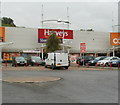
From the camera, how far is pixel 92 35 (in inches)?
2721

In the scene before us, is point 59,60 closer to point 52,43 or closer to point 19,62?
point 19,62

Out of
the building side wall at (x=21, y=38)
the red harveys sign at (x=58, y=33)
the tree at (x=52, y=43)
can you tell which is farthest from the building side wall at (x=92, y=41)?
the building side wall at (x=21, y=38)

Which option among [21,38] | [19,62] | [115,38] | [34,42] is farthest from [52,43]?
[115,38]

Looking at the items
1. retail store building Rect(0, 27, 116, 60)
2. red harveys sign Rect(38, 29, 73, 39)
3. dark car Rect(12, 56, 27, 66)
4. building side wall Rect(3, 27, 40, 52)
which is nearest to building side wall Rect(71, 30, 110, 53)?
retail store building Rect(0, 27, 116, 60)

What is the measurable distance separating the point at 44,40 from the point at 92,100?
175 ft

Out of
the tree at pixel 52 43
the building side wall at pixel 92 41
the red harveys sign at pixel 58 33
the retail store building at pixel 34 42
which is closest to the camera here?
the tree at pixel 52 43

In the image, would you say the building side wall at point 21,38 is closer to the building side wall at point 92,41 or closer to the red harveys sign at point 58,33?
the red harveys sign at point 58,33

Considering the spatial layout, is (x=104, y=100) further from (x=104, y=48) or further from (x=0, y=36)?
(x=104, y=48)

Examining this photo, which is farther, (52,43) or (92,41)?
(92,41)

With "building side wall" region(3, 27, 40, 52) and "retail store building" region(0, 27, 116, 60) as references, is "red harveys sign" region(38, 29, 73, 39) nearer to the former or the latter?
"retail store building" region(0, 27, 116, 60)

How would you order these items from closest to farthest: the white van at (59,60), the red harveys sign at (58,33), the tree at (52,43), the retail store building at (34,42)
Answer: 1. the white van at (59,60)
2. the tree at (52,43)
3. the retail store building at (34,42)
4. the red harveys sign at (58,33)

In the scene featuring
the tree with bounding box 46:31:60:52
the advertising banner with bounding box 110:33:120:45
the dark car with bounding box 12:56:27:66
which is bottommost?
the dark car with bounding box 12:56:27:66

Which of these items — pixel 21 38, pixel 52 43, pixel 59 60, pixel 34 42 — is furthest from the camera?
pixel 34 42

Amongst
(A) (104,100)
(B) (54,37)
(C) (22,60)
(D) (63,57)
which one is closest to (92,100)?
(A) (104,100)
